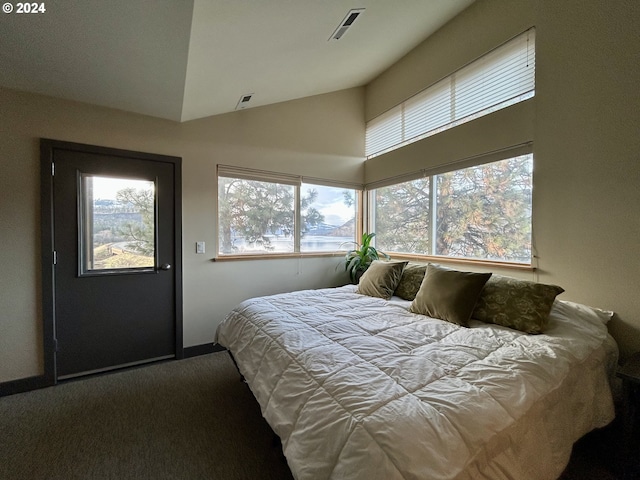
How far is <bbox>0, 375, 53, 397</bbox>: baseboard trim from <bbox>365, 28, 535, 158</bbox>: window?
419 centimetres

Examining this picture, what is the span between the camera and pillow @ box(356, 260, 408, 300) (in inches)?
98.3

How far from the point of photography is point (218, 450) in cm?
157

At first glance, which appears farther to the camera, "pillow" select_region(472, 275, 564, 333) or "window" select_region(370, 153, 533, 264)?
"window" select_region(370, 153, 533, 264)

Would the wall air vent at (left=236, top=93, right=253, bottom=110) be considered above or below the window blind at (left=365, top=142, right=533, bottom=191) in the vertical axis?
above

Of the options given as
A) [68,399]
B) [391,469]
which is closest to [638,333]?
[391,469]

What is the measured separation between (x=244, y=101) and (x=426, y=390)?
2967 millimetres

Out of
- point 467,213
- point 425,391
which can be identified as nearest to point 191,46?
point 425,391

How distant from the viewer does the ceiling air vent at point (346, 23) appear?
6.68 feet

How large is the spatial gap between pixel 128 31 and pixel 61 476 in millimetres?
2415

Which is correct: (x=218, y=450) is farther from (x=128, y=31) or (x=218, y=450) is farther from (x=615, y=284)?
(x=615, y=284)

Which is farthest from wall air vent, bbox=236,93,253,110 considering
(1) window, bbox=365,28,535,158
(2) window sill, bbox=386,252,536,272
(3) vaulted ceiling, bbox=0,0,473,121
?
(2) window sill, bbox=386,252,536,272

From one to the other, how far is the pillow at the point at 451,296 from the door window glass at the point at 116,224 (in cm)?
252

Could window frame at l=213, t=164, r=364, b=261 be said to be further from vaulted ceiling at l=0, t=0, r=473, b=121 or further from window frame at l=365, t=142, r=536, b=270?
vaulted ceiling at l=0, t=0, r=473, b=121

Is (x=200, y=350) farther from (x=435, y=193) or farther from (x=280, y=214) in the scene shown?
(x=435, y=193)
